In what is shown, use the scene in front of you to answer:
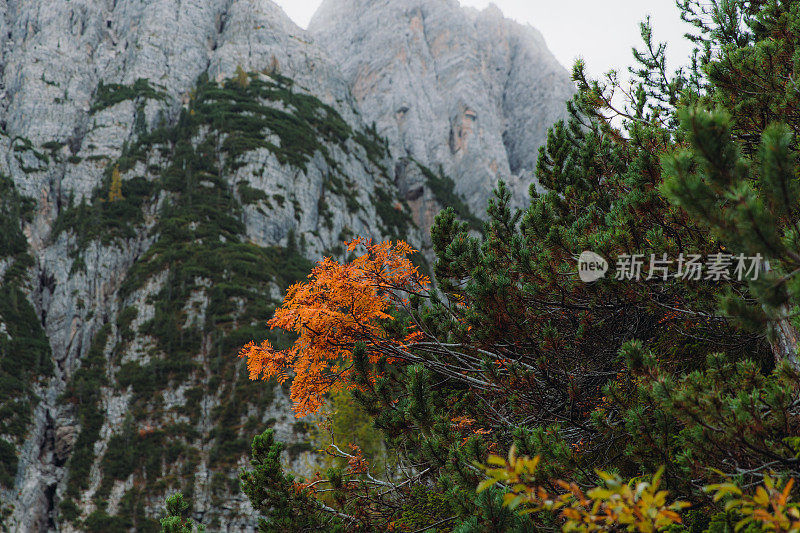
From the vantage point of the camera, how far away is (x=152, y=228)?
49375mm

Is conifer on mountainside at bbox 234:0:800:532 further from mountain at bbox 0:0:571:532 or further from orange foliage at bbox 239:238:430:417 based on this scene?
mountain at bbox 0:0:571:532

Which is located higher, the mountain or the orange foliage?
the mountain

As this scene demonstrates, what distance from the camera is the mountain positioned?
33.2m

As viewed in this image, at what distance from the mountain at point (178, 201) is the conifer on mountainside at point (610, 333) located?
2983 centimetres

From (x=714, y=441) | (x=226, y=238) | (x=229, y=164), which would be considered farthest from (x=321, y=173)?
(x=714, y=441)

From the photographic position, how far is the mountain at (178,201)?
33250 mm

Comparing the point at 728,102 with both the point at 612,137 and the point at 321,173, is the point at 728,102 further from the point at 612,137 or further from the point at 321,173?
the point at 321,173

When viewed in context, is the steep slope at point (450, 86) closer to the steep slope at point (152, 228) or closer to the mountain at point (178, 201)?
the mountain at point (178, 201)

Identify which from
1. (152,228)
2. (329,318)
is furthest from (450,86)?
(329,318)

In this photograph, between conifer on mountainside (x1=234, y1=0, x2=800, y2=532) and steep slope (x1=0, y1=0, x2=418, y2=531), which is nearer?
conifer on mountainside (x1=234, y1=0, x2=800, y2=532)

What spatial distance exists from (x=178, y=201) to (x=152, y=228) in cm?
448

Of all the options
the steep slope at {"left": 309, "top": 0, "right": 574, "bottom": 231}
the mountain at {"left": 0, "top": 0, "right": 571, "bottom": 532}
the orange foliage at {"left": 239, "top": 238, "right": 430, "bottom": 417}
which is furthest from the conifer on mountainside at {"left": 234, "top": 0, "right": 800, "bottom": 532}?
the steep slope at {"left": 309, "top": 0, "right": 574, "bottom": 231}

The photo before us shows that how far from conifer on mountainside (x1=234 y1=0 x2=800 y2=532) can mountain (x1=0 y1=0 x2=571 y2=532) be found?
2983 centimetres

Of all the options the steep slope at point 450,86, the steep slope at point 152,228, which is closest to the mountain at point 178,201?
the steep slope at point 152,228
